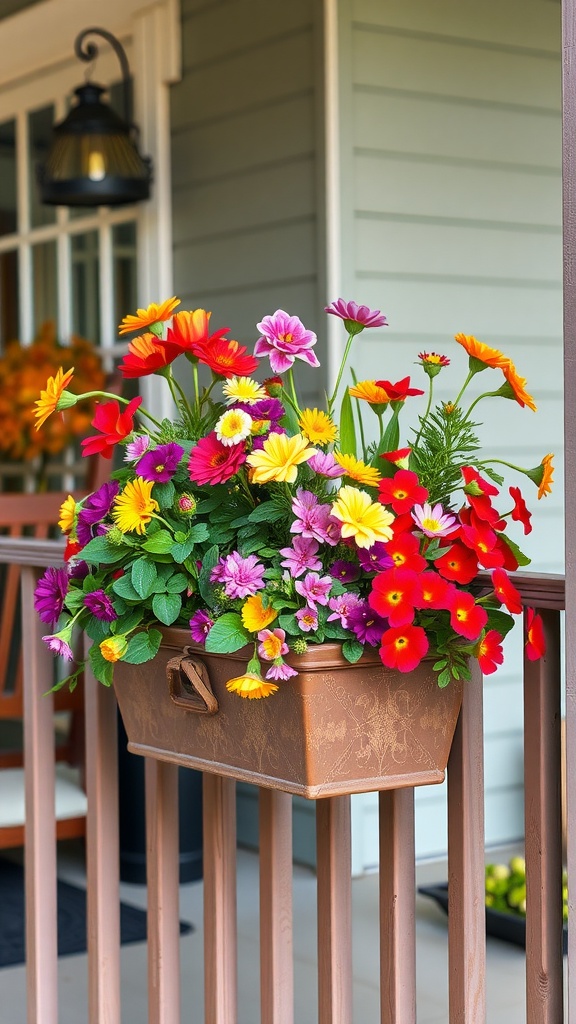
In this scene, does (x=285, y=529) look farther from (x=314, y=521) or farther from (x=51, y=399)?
(x=51, y=399)

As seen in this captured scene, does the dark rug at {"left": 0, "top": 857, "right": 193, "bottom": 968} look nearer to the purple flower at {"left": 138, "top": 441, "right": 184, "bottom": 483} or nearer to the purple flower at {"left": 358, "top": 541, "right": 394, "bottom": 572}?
the purple flower at {"left": 138, "top": 441, "right": 184, "bottom": 483}

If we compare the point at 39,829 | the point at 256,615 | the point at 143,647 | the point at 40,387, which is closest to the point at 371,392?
the point at 256,615

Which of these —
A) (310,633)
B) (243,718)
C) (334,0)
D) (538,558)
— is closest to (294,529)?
(310,633)

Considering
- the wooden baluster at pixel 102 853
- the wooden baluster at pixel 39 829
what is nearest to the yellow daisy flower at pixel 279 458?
the wooden baluster at pixel 102 853

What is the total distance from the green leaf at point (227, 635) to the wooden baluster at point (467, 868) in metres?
0.31

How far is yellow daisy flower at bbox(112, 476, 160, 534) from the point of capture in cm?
139

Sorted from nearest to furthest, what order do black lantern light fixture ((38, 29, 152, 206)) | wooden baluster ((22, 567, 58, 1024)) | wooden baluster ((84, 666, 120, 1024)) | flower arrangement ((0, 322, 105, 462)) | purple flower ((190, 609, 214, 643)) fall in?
purple flower ((190, 609, 214, 643))
wooden baluster ((84, 666, 120, 1024))
wooden baluster ((22, 567, 58, 1024))
black lantern light fixture ((38, 29, 152, 206))
flower arrangement ((0, 322, 105, 462))

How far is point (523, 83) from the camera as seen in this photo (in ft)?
12.2

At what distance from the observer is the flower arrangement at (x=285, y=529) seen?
4.22ft

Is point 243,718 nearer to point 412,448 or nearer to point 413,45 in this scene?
point 412,448

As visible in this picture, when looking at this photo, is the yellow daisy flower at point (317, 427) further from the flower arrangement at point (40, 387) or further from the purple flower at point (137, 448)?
the flower arrangement at point (40, 387)

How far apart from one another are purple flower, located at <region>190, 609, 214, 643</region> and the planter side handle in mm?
63

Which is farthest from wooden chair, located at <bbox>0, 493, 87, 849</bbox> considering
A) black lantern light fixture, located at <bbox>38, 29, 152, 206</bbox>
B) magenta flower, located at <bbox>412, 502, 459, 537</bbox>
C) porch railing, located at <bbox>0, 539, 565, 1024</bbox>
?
magenta flower, located at <bbox>412, 502, 459, 537</bbox>

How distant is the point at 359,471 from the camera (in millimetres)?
1315
